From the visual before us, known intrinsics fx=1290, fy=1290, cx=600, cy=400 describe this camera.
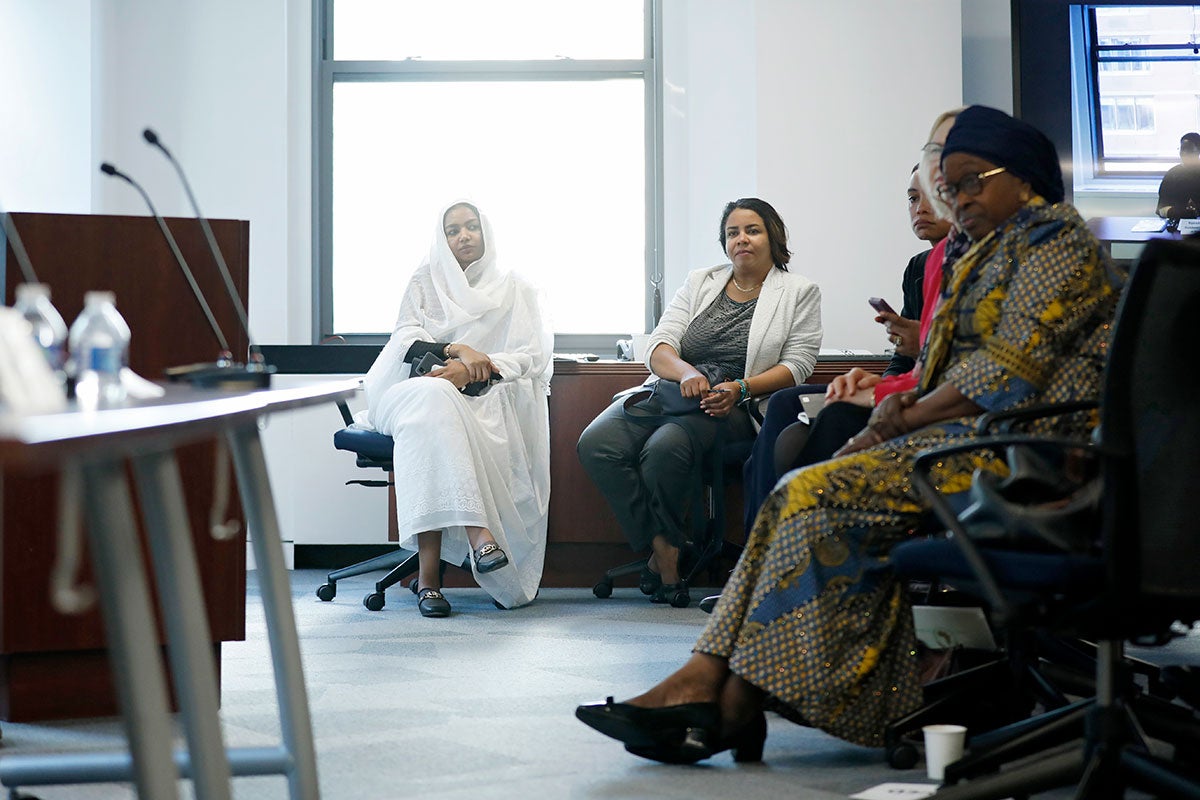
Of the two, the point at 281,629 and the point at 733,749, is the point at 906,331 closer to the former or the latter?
the point at 733,749

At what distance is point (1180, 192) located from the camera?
401cm

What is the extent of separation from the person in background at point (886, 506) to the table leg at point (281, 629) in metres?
0.53

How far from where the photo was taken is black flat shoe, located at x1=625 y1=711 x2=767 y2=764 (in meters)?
2.18

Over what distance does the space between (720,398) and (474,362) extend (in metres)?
0.88

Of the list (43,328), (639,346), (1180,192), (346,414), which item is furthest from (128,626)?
(639,346)

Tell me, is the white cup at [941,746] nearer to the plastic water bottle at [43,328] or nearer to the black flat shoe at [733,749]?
the black flat shoe at [733,749]

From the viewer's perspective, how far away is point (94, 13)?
5395mm

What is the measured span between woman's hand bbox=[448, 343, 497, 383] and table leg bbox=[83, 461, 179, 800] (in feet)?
11.0

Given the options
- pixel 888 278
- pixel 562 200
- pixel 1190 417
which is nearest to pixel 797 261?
pixel 888 278

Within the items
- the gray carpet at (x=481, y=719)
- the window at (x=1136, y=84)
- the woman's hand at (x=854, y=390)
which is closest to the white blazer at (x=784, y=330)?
the gray carpet at (x=481, y=719)

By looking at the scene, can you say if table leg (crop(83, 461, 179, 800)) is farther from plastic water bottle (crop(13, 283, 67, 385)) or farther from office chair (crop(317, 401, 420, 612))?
office chair (crop(317, 401, 420, 612))

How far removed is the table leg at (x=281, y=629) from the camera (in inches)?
71.7

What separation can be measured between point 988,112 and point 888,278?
2.92 m

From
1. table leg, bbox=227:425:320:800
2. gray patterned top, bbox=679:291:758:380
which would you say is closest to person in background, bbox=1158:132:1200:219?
gray patterned top, bbox=679:291:758:380
